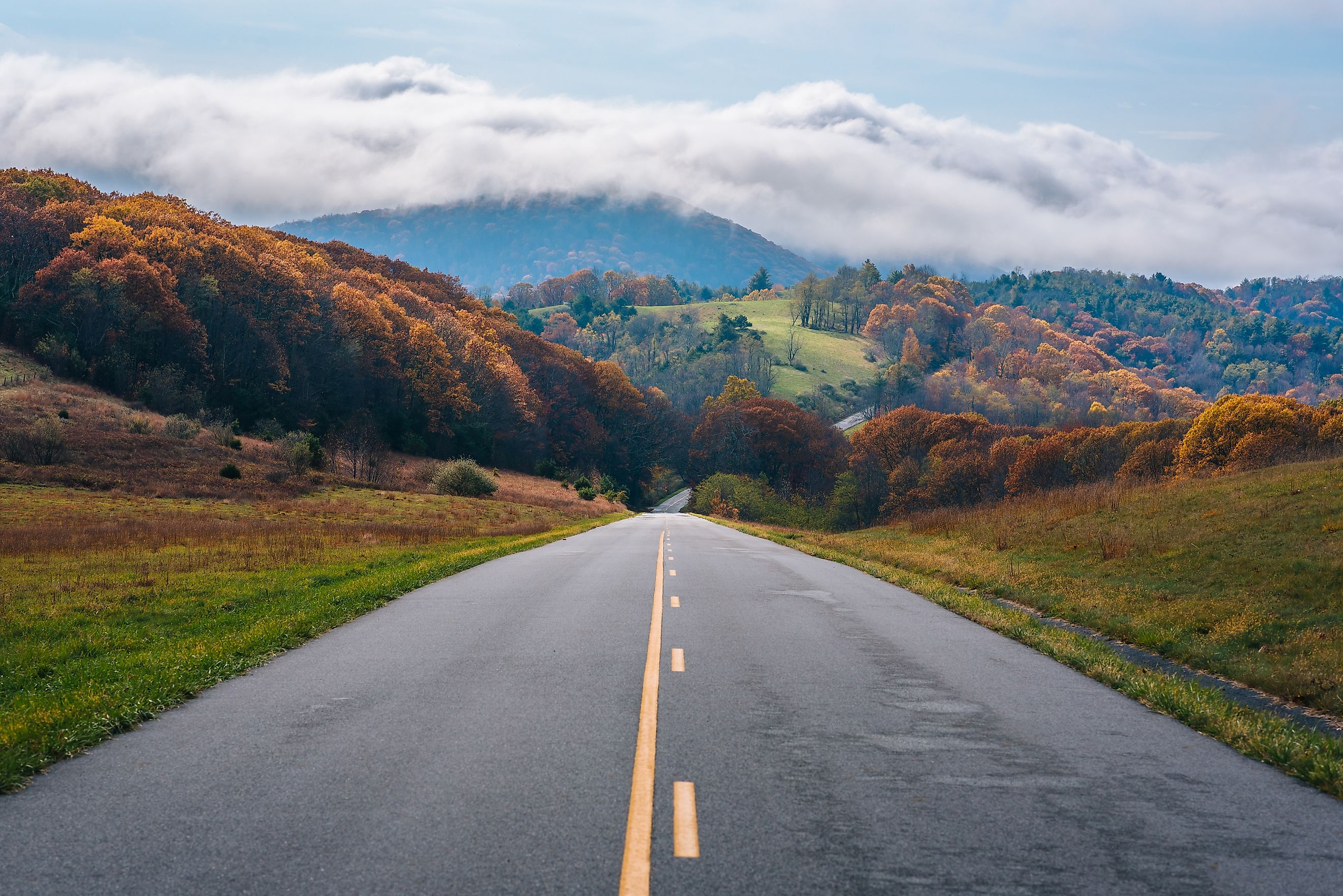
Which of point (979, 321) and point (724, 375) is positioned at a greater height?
point (979, 321)

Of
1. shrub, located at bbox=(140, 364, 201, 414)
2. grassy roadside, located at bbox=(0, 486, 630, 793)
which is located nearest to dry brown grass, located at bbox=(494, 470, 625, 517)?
shrub, located at bbox=(140, 364, 201, 414)

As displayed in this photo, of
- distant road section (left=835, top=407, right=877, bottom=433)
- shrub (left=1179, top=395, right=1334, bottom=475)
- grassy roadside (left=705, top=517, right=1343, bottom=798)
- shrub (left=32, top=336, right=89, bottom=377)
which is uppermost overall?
distant road section (left=835, top=407, right=877, bottom=433)

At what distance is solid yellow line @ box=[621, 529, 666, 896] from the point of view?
4.75 m

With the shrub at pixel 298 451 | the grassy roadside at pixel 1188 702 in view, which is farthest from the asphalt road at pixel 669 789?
the shrub at pixel 298 451

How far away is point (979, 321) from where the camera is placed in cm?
19950

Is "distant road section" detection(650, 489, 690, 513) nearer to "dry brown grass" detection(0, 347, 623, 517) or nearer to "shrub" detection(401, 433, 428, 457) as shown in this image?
"shrub" detection(401, 433, 428, 457)

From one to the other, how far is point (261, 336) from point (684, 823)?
79.8m

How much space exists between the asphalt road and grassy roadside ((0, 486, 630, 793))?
1.92ft

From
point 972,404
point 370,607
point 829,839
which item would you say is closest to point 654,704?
point 829,839

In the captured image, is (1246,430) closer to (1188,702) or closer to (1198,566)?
(1198,566)

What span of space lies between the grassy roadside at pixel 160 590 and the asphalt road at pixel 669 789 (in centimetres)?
59

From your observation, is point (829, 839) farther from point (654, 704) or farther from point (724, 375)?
point (724, 375)

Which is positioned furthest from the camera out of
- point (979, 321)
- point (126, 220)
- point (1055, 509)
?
point (979, 321)

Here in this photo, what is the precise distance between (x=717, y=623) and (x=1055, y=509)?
17554mm
